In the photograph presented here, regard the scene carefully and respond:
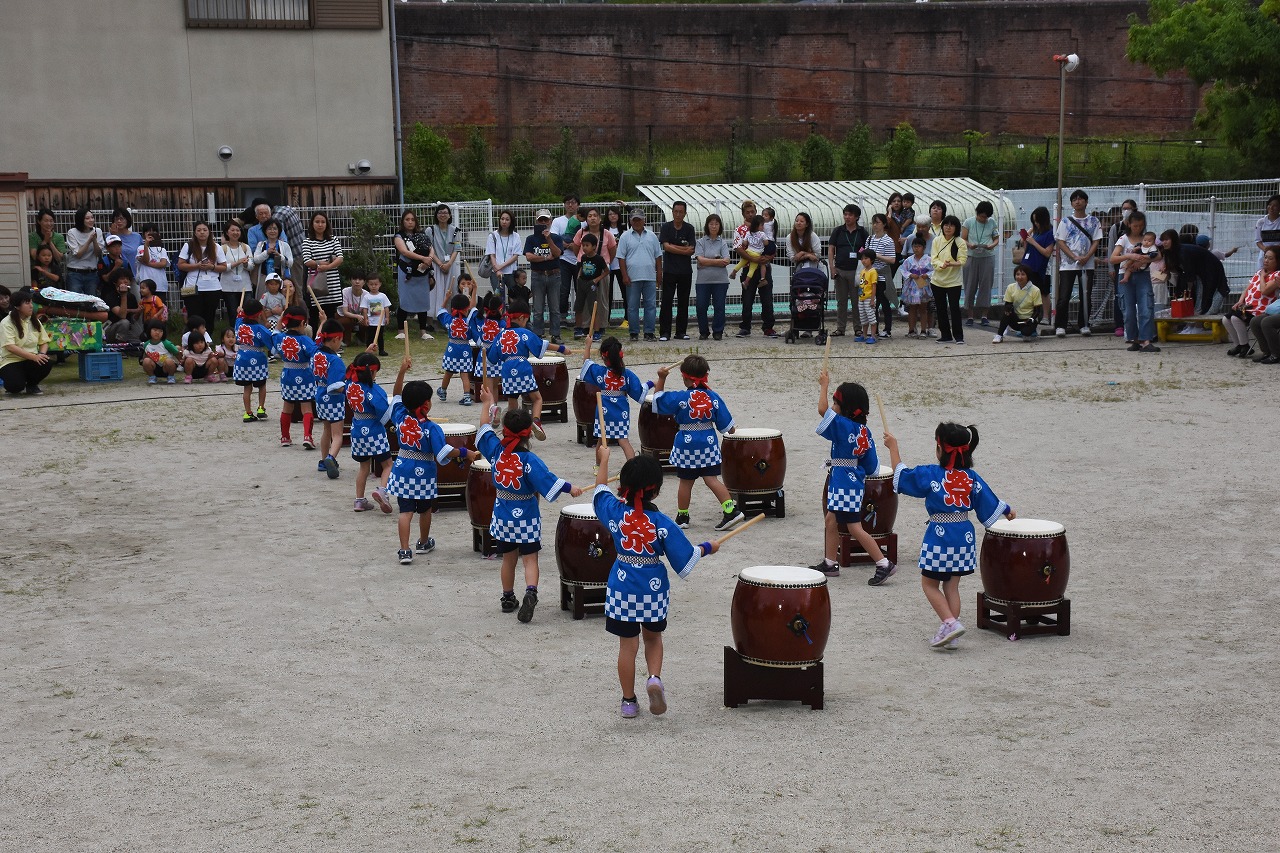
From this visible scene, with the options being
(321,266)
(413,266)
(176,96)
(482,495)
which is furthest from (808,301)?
(176,96)

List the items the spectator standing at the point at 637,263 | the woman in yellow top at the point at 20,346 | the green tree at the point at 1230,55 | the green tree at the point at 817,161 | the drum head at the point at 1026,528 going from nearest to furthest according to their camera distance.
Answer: the drum head at the point at 1026,528, the woman in yellow top at the point at 20,346, the spectator standing at the point at 637,263, the green tree at the point at 1230,55, the green tree at the point at 817,161

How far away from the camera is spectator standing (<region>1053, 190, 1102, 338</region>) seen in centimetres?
1936

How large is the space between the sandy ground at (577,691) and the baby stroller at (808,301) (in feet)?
23.7

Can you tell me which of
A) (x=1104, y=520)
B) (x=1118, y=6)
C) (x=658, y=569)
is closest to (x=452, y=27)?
(x=1118, y=6)

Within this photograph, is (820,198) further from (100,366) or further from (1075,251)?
(100,366)

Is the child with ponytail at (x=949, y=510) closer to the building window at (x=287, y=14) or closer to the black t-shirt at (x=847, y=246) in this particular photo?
the black t-shirt at (x=847, y=246)

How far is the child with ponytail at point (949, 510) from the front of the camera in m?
8.02

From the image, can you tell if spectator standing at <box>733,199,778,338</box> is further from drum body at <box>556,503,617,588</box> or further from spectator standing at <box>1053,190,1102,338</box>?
drum body at <box>556,503,617,588</box>

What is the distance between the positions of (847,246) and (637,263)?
9.59 ft

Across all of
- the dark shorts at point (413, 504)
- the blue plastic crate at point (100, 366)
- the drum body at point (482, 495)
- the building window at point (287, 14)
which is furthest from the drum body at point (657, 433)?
the building window at point (287, 14)

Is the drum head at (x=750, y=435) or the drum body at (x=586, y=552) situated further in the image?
the drum head at (x=750, y=435)

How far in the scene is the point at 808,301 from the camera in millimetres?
19812

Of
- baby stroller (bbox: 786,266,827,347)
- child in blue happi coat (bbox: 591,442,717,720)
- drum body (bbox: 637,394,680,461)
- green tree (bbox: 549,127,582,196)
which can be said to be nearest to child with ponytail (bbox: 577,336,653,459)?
drum body (bbox: 637,394,680,461)

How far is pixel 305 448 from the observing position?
1368 cm
